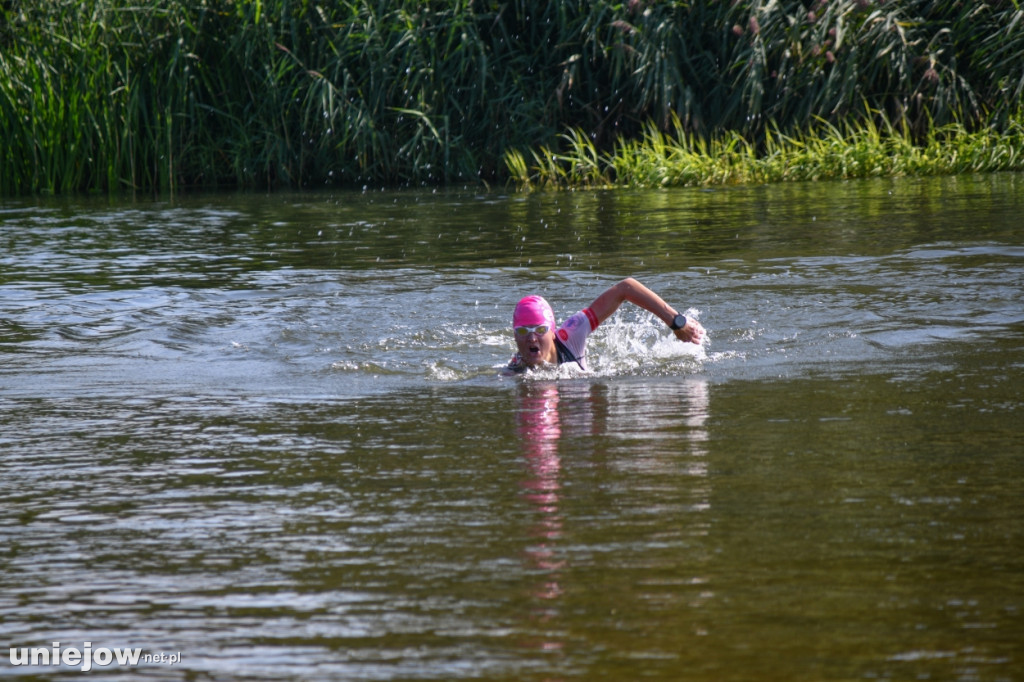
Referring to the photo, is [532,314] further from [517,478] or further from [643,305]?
[517,478]

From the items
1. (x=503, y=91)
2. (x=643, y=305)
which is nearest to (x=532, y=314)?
(x=643, y=305)

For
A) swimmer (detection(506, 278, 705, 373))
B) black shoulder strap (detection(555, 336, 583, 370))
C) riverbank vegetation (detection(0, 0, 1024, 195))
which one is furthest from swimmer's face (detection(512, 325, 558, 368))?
riverbank vegetation (detection(0, 0, 1024, 195))

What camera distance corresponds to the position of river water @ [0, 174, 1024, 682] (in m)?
3.21

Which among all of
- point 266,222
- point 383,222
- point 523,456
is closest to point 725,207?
point 383,222

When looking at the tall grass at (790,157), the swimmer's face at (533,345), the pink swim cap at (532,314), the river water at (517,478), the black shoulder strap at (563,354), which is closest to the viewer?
the river water at (517,478)

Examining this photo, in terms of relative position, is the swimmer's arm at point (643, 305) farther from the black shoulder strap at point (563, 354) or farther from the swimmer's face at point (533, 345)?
the swimmer's face at point (533, 345)

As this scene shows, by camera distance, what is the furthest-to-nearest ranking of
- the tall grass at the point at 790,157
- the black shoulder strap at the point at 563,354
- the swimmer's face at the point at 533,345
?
the tall grass at the point at 790,157 < the black shoulder strap at the point at 563,354 < the swimmer's face at the point at 533,345

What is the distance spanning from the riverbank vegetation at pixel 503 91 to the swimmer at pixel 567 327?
1009 cm

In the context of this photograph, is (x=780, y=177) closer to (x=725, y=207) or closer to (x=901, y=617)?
(x=725, y=207)

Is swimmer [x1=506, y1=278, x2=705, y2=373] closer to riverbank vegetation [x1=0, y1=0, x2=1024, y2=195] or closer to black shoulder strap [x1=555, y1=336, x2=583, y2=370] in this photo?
black shoulder strap [x1=555, y1=336, x2=583, y2=370]

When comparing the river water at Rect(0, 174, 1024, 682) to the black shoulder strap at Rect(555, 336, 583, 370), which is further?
the black shoulder strap at Rect(555, 336, 583, 370)

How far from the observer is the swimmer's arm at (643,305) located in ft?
25.0

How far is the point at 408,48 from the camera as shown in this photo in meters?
18.3

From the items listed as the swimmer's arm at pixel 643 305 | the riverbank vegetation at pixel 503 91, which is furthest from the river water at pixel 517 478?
the riverbank vegetation at pixel 503 91
